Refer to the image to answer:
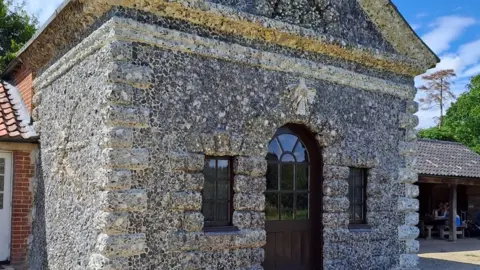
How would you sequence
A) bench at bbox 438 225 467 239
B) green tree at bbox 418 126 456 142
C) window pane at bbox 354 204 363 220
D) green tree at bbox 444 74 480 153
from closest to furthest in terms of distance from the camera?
window pane at bbox 354 204 363 220 < bench at bbox 438 225 467 239 < green tree at bbox 418 126 456 142 < green tree at bbox 444 74 480 153

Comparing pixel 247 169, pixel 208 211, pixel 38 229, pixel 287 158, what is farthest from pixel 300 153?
pixel 38 229

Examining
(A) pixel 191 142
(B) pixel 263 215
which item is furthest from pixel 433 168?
(A) pixel 191 142

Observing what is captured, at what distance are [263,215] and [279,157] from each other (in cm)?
111

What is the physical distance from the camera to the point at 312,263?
8594 millimetres

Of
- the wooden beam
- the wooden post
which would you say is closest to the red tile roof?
the wooden beam

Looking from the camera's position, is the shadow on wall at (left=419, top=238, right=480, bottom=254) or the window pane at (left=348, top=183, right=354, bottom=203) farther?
the shadow on wall at (left=419, top=238, right=480, bottom=254)

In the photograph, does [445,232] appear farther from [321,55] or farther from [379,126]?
[321,55]

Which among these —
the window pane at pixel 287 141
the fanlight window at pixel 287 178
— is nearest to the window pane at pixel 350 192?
the fanlight window at pixel 287 178

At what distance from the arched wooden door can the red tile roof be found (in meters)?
4.48

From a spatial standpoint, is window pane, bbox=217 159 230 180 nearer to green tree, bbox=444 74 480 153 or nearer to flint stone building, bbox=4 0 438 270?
flint stone building, bbox=4 0 438 270

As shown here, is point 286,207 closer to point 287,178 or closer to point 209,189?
point 287,178

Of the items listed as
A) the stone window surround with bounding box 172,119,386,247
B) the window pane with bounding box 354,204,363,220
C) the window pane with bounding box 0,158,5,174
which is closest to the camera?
the stone window surround with bounding box 172,119,386,247

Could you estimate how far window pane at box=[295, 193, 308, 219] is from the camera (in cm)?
853

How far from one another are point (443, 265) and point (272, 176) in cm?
657
